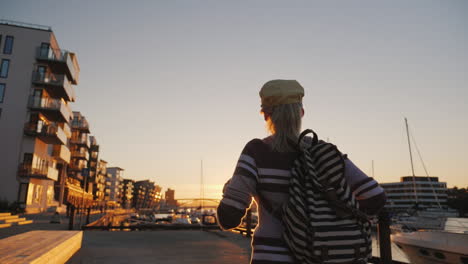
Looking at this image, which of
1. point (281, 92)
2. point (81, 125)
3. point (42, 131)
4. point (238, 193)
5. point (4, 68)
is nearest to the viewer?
point (238, 193)

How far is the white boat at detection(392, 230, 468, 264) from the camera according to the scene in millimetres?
12827

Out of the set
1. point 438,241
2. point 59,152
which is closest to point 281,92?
point 438,241

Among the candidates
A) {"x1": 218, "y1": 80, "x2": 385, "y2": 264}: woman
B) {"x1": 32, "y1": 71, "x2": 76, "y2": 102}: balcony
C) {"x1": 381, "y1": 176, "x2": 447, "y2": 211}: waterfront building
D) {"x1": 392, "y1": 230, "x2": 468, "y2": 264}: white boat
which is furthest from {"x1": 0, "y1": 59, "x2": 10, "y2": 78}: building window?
{"x1": 381, "y1": 176, "x2": 447, "y2": 211}: waterfront building

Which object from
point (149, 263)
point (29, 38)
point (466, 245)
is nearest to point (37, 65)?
point (29, 38)

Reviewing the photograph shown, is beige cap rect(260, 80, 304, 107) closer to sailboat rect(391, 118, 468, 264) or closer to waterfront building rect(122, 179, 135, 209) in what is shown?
sailboat rect(391, 118, 468, 264)

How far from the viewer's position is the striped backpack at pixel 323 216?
1.43 meters

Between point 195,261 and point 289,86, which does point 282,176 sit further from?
point 195,261

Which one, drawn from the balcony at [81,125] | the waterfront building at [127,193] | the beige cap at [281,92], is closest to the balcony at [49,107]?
the balcony at [81,125]

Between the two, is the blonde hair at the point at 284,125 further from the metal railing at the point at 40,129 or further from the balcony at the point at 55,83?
the balcony at the point at 55,83

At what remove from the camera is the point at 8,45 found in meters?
36.4

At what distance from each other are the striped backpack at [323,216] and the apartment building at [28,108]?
3792 centimetres

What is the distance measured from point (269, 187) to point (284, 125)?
1.15 ft

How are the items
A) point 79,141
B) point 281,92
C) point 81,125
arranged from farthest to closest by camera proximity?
point 81,125
point 79,141
point 281,92

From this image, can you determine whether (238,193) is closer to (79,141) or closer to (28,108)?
(28,108)
